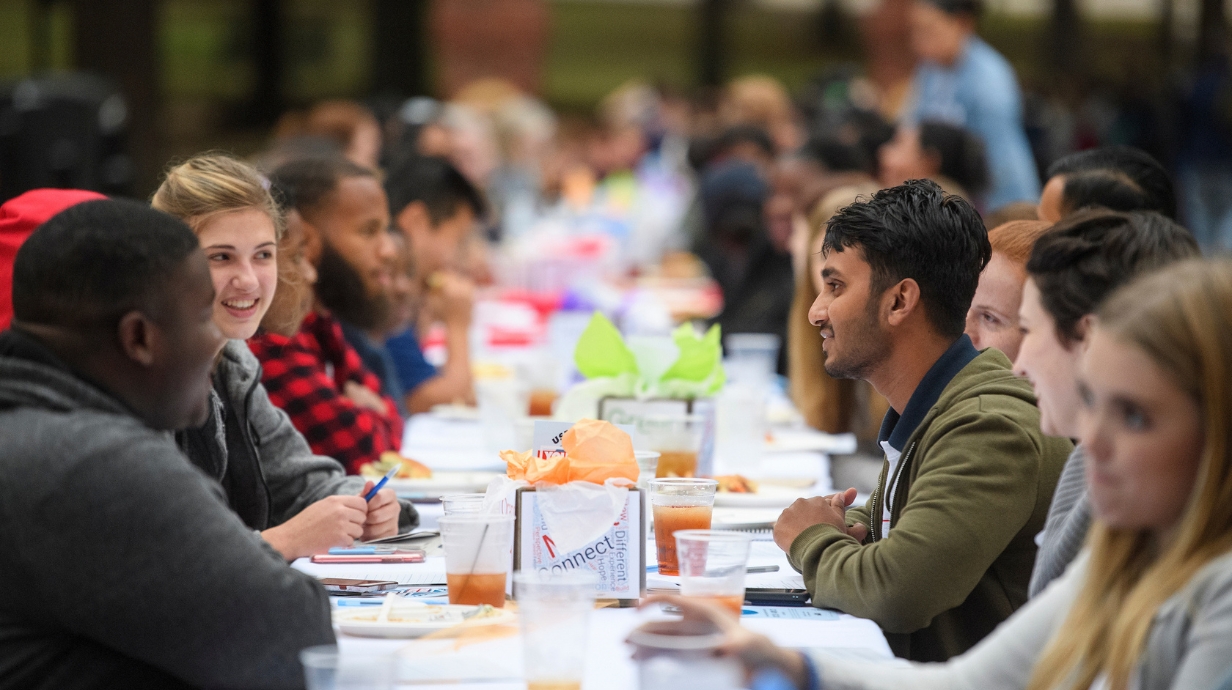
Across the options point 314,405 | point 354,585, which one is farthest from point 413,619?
point 314,405

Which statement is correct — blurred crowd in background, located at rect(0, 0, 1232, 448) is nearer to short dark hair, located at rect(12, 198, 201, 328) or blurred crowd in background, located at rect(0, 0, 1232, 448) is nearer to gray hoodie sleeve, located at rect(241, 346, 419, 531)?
gray hoodie sleeve, located at rect(241, 346, 419, 531)

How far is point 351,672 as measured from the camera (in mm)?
1284

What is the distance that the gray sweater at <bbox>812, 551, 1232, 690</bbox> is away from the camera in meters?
1.25

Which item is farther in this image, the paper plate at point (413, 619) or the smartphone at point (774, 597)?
the smartphone at point (774, 597)

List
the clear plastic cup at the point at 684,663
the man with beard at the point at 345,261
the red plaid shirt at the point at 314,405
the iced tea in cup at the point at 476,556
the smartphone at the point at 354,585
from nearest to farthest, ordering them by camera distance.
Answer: the clear plastic cup at the point at 684,663 → the iced tea in cup at the point at 476,556 → the smartphone at the point at 354,585 → the red plaid shirt at the point at 314,405 → the man with beard at the point at 345,261

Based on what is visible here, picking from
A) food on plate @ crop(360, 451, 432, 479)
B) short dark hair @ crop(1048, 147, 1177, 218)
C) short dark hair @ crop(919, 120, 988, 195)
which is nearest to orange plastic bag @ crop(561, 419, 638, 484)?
food on plate @ crop(360, 451, 432, 479)

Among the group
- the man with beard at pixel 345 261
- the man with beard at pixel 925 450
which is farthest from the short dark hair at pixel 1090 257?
the man with beard at pixel 345 261

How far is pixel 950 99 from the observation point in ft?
23.6

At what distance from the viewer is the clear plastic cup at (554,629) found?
146cm

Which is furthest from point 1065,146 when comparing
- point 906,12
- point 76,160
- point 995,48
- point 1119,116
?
point 76,160

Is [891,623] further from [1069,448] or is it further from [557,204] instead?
[557,204]

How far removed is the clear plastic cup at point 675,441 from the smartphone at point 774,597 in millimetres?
680

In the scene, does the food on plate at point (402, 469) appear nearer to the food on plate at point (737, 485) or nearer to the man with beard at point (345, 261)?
the man with beard at point (345, 261)

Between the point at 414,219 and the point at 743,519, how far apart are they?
8.39 feet
